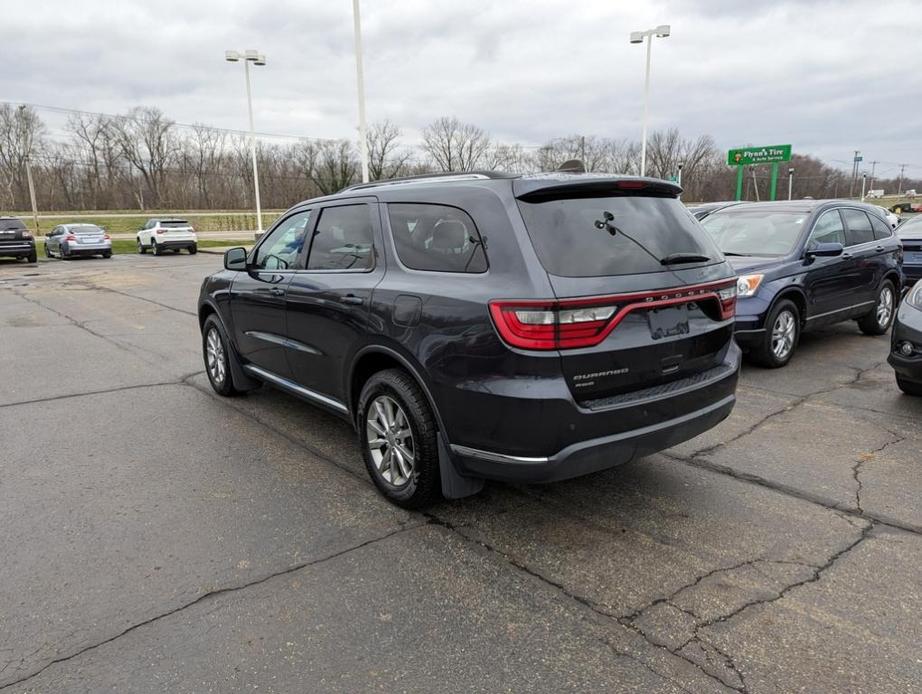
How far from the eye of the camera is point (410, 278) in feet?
11.4

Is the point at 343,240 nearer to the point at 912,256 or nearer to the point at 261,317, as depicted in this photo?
the point at 261,317

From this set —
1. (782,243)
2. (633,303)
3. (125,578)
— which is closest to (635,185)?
(633,303)

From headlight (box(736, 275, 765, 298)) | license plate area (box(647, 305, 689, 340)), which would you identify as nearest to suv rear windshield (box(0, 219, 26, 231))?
headlight (box(736, 275, 765, 298))

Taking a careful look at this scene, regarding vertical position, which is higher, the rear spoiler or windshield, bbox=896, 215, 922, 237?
the rear spoiler

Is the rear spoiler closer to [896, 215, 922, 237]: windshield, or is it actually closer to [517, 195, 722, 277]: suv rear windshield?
[517, 195, 722, 277]: suv rear windshield

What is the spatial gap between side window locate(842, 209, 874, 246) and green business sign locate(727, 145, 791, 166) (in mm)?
51872

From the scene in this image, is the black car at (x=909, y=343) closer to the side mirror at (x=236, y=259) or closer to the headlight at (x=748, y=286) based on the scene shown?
the headlight at (x=748, y=286)

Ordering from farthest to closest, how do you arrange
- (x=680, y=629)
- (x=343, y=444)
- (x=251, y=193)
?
(x=251, y=193) < (x=343, y=444) < (x=680, y=629)

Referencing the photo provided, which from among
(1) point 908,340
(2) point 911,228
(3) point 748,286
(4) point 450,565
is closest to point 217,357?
(4) point 450,565

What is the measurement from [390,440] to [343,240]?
137cm

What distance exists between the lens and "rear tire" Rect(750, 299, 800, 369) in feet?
22.0

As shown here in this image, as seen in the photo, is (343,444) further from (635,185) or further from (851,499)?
(851,499)

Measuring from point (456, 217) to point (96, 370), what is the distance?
573 cm

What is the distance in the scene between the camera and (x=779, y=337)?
6934 millimetres
